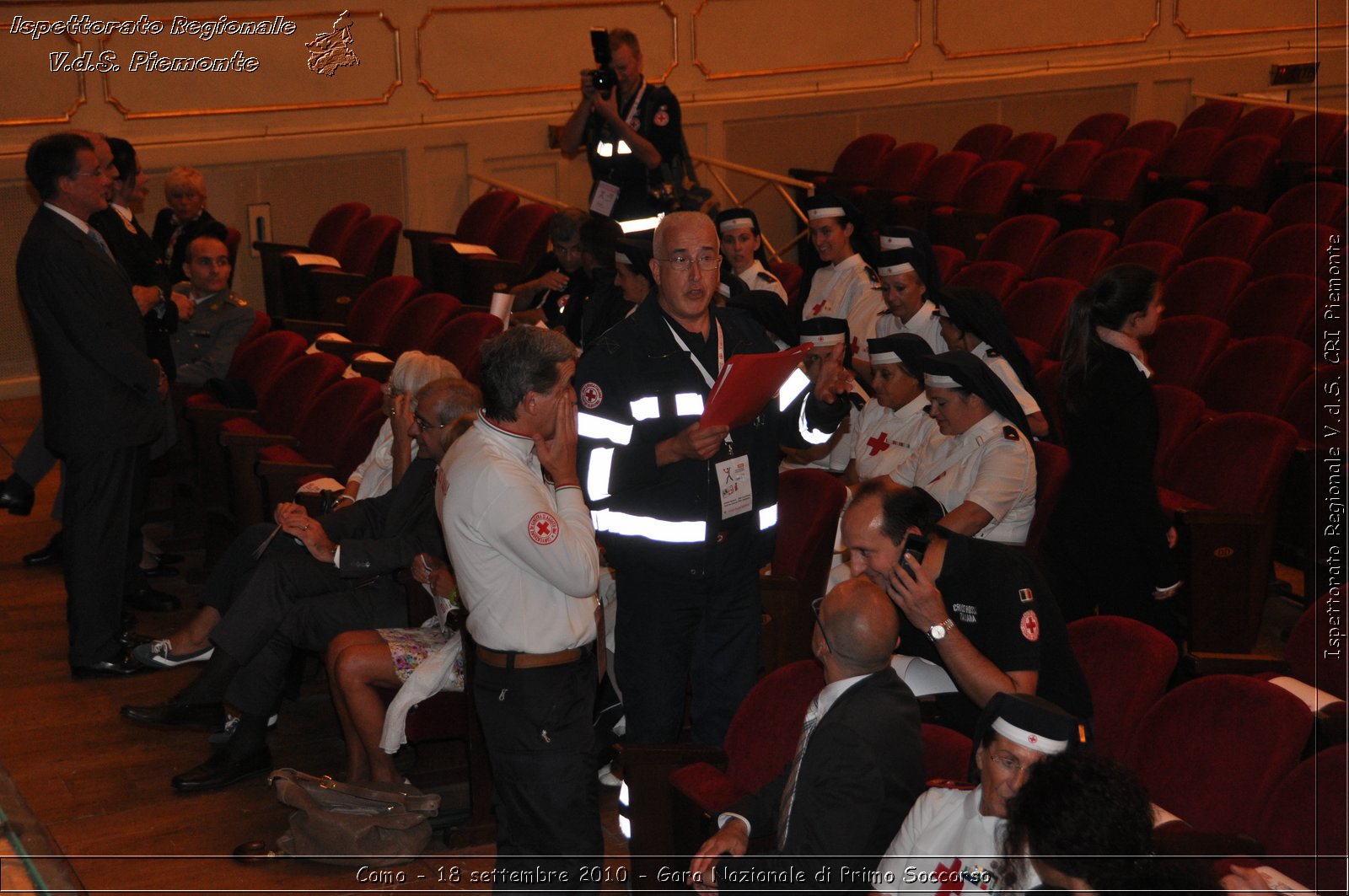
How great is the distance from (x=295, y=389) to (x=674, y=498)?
9.08ft

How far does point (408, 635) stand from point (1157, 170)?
23.8ft

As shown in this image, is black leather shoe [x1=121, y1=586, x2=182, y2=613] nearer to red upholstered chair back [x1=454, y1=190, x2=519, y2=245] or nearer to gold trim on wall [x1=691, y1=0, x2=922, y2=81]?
red upholstered chair back [x1=454, y1=190, x2=519, y2=245]

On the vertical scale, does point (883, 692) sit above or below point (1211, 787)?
above

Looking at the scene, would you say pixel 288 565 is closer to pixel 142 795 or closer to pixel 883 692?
pixel 142 795

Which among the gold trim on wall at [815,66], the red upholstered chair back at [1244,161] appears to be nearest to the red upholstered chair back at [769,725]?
the red upholstered chair back at [1244,161]

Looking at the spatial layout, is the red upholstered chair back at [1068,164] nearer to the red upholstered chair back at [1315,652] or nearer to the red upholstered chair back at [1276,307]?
the red upholstered chair back at [1276,307]

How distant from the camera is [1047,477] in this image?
363cm

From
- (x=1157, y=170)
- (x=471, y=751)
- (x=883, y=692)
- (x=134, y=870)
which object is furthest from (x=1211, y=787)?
(x=1157, y=170)

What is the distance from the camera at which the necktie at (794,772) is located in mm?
2328

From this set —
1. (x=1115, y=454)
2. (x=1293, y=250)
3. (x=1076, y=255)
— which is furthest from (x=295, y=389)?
(x=1293, y=250)

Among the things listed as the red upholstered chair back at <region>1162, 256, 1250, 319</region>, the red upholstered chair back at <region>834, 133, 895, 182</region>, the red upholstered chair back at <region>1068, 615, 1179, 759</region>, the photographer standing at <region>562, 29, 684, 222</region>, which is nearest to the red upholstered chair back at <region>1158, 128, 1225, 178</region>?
the red upholstered chair back at <region>834, 133, 895, 182</region>

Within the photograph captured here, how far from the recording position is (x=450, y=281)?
7.53m

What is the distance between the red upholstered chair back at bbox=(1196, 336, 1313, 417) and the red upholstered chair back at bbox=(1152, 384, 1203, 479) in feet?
1.46

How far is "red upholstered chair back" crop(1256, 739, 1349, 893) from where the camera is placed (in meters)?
2.14
